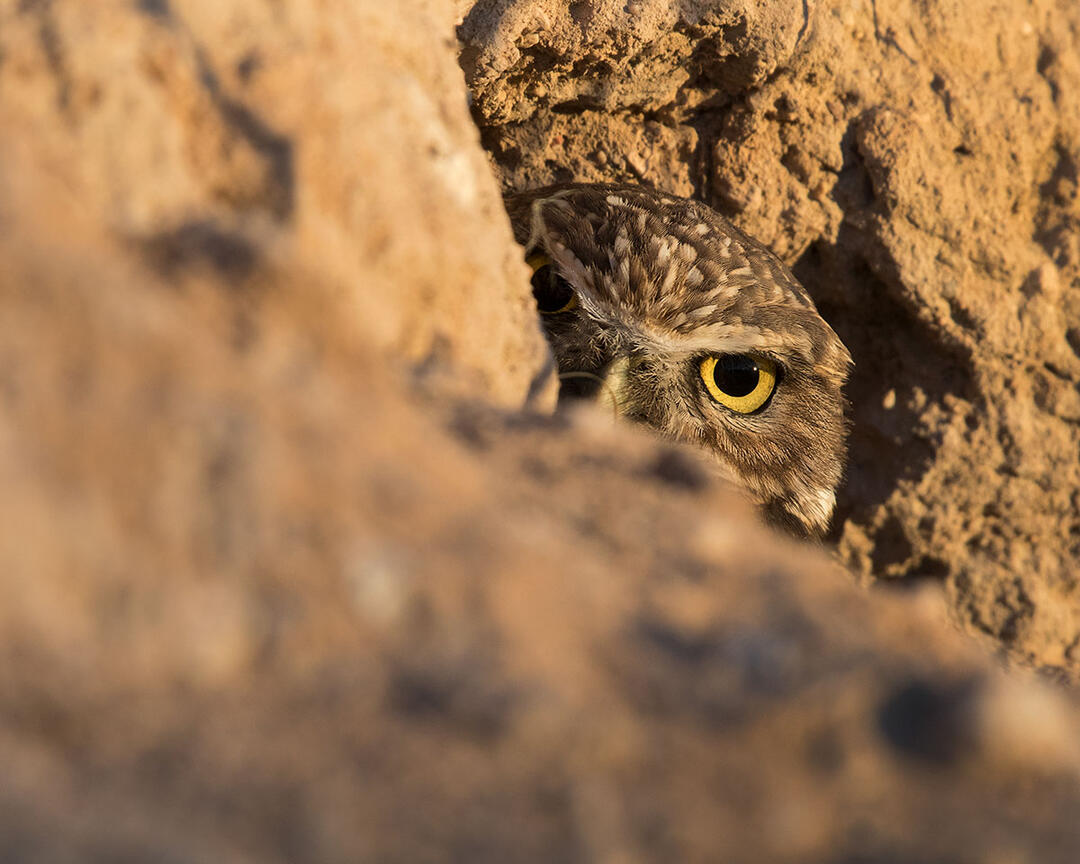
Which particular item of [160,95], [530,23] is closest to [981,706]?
[160,95]

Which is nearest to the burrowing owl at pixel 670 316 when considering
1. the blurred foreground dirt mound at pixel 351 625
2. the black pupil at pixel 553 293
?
the black pupil at pixel 553 293

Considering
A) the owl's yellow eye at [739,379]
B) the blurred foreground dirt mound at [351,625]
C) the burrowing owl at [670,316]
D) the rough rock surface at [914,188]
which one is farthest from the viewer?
the rough rock surface at [914,188]

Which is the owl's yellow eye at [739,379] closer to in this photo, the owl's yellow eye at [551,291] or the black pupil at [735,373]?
the black pupil at [735,373]

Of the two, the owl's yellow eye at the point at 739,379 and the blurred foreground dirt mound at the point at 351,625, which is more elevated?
the blurred foreground dirt mound at the point at 351,625

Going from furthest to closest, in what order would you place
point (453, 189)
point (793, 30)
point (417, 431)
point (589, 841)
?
point (793, 30), point (453, 189), point (417, 431), point (589, 841)

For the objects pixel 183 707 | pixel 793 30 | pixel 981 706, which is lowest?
pixel 183 707

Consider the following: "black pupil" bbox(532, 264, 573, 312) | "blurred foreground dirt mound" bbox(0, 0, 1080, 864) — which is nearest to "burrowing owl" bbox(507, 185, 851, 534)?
"black pupil" bbox(532, 264, 573, 312)

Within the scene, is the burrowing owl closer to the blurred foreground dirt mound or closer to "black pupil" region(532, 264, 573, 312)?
"black pupil" region(532, 264, 573, 312)

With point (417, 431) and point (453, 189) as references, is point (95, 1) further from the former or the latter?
point (417, 431)
